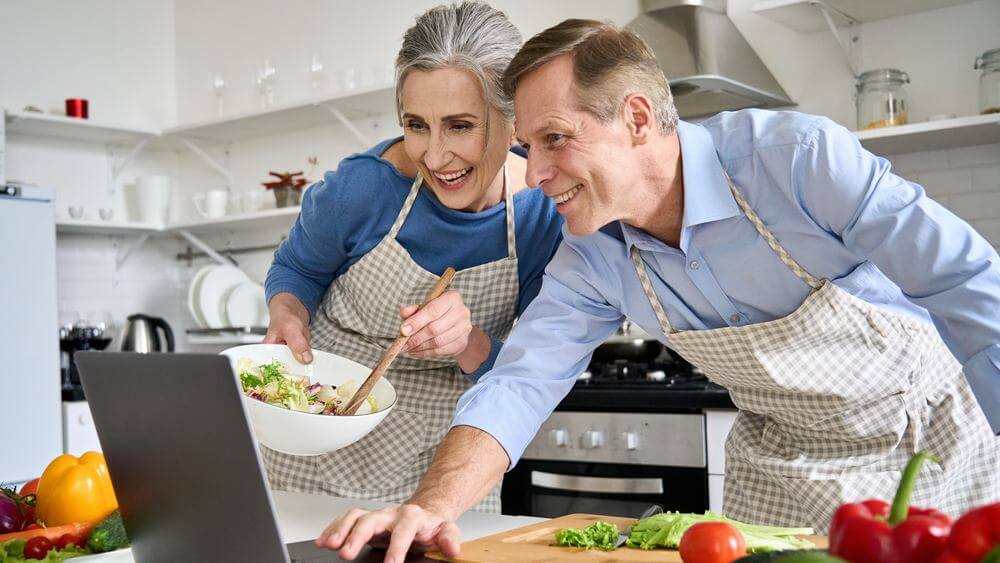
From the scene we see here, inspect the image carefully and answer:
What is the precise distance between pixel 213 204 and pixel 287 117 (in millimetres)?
588

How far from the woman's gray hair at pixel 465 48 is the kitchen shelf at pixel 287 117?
2.24 m

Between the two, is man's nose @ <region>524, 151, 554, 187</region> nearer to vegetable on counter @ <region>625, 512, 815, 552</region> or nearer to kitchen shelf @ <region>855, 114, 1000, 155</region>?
vegetable on counter @ <region>625, 512, 815, 552</region>

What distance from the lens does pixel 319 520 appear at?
1567 millimetres

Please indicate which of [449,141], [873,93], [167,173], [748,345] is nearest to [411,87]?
[449,141]

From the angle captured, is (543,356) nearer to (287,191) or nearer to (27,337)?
(287,191)

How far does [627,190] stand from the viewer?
5.03 feet

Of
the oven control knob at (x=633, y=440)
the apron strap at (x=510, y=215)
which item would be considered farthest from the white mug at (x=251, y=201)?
the apron strap at (x=510, y=215)

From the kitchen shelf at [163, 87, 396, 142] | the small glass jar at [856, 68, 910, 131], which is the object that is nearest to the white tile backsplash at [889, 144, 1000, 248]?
the small glass jar at [856, 68, 910, 131]

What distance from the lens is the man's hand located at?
1142 mm

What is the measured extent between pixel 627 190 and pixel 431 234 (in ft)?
1.59

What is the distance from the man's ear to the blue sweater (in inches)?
14.8

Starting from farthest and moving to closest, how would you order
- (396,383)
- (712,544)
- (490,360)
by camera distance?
(396,383)
(490,360)
(712,544)

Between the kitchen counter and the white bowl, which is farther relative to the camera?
the white bowl

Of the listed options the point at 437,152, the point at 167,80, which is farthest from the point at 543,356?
the point at 167,80
